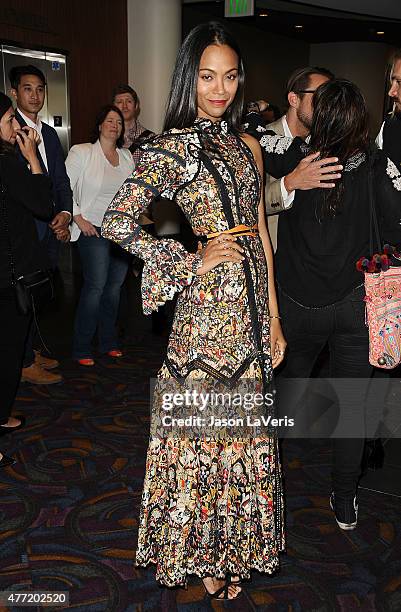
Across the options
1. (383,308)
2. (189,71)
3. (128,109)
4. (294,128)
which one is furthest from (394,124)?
(128,109)

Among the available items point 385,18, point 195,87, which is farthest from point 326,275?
point 385,18

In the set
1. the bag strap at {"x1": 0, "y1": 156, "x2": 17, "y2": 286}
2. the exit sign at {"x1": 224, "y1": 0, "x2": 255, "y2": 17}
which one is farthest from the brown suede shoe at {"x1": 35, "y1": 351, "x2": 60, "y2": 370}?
the exit sign at {"x1": 224, "y1": 0, "x2": 255, "y2": 17}

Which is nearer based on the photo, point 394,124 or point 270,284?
point 270,284

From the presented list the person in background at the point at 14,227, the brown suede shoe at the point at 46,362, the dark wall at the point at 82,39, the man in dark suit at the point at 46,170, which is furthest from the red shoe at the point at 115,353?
the dark wall at the point at 82,39

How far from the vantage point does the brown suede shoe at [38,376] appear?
461cm

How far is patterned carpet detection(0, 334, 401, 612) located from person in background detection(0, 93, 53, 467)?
36cm

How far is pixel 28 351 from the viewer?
4.59m

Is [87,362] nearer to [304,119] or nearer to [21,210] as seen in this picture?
[21,210]

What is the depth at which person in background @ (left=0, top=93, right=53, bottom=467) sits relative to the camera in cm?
324

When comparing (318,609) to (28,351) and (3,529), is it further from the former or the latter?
(28,351)

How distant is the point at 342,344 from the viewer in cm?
269

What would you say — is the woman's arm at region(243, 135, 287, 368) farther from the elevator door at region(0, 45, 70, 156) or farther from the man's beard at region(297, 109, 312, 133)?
the elevator door at region(0, 45, 70, 156)

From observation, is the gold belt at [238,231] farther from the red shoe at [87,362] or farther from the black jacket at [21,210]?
the red shoe at [87,362]

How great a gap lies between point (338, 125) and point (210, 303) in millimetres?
942
